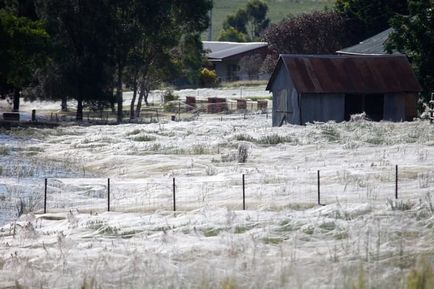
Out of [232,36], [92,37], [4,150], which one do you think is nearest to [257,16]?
[232,36]

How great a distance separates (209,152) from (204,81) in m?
57.1

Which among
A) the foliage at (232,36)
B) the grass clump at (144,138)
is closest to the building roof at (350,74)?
the grass clump at (144,138)

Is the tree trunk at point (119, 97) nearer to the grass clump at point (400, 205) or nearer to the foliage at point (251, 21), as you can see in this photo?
the grass clump at point (400, 205)

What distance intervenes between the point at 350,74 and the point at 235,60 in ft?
174

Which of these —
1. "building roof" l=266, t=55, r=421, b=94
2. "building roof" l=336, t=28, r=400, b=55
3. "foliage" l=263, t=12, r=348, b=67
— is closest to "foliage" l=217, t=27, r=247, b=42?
"foliage" l=263, t=12, r=348, b=67

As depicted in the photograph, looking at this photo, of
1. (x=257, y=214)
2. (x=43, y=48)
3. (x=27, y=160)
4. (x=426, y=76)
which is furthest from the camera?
(x=43, y=48)

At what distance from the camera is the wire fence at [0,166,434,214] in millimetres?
22203

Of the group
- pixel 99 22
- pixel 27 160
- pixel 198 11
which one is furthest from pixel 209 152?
pixel 198 11

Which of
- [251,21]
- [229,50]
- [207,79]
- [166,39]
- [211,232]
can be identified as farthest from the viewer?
[251,21]

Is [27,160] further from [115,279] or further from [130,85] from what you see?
[130,85]

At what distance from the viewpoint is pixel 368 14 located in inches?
3017

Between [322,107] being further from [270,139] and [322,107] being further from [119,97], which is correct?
[119,97]

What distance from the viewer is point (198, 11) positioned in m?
63.8

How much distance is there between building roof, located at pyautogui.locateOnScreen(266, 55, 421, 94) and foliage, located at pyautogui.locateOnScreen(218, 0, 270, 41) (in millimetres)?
89210
